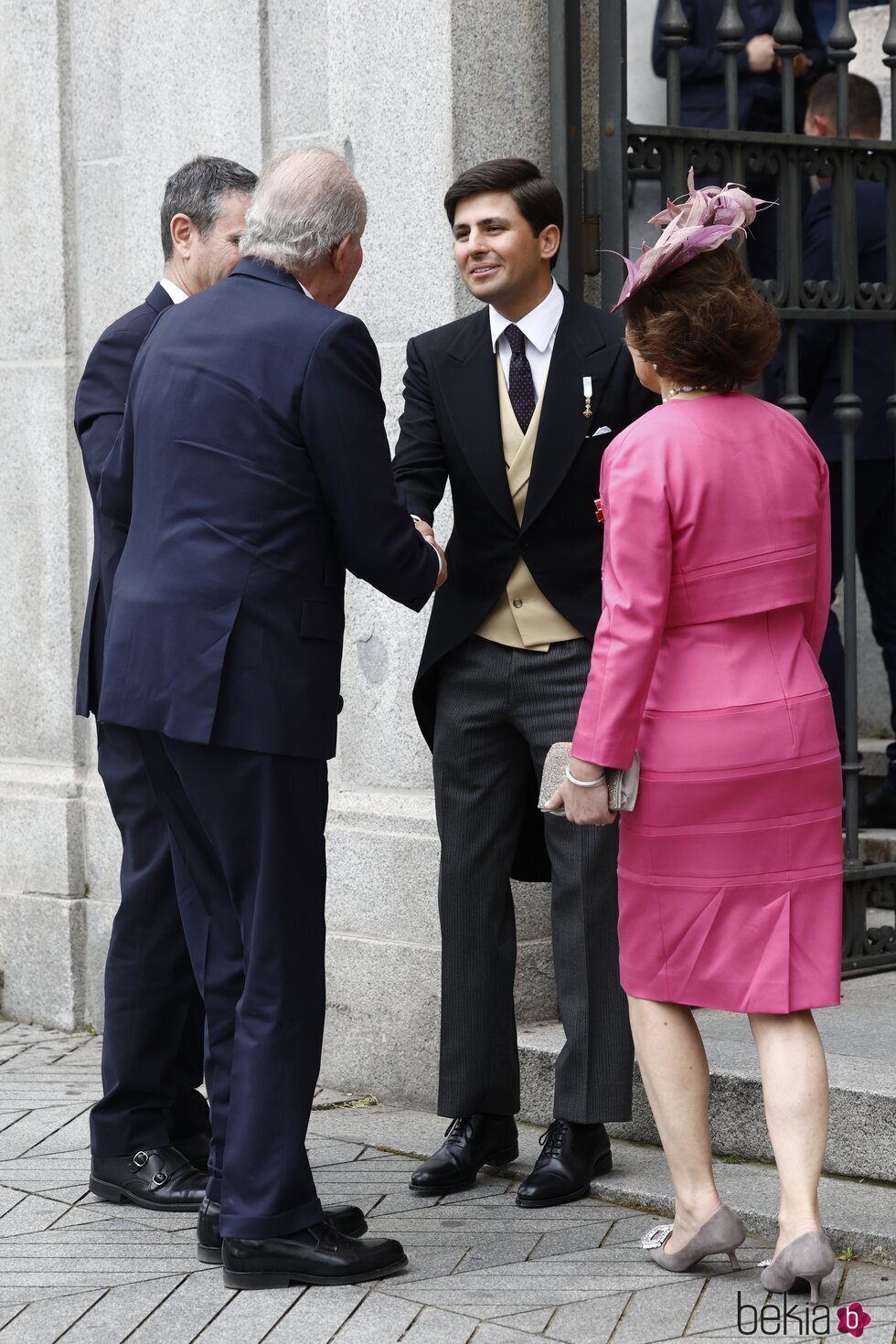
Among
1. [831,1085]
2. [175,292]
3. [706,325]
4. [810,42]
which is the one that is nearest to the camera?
[706,325]

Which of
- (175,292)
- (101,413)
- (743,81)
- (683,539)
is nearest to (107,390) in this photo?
(101,413)

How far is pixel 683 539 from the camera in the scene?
355cm

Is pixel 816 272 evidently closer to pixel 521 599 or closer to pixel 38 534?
pixel 521 599

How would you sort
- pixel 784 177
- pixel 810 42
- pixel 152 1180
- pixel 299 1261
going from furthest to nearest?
pixel 810 42
pixel 784 177
pixel 152 1180
pixel 299 1261

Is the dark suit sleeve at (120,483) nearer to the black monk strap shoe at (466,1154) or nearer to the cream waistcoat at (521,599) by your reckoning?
the cream waistcoat at (521,599)

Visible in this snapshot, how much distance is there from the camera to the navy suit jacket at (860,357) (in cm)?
553

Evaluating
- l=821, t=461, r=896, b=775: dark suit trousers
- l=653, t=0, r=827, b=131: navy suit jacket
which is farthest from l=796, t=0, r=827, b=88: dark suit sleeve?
l=821, t=461, r=896, b=775: dark suit trousers

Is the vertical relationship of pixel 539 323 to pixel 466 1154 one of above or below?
above

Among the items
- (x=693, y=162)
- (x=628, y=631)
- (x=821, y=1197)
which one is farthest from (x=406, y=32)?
(x=821, y=1197)

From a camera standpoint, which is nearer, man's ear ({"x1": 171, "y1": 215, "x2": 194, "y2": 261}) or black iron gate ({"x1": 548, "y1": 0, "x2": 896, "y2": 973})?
man's ear ({"x1": 171, "y1": 215, "x2": 194, "y2": 261})

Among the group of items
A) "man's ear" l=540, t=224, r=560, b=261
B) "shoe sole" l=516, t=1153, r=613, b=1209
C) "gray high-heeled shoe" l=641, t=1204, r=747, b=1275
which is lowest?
"shoe sole" l=516, t=1153, r=613, b=1209

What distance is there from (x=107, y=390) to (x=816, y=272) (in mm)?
2091

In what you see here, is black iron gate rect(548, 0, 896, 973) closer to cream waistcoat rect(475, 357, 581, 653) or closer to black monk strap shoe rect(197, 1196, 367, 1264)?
cream waistcoat rect(475, 357, 581, 653)

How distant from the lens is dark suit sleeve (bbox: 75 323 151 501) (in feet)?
14.5
